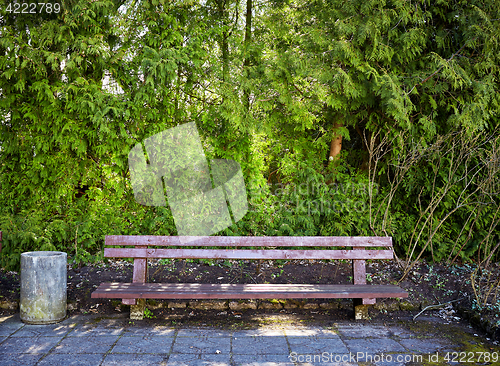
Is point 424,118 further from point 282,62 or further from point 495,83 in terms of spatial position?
point 282,62

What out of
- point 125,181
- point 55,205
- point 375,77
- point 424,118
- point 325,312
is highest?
point 375,77

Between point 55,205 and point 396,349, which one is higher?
point 55,205

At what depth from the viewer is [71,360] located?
3.10m

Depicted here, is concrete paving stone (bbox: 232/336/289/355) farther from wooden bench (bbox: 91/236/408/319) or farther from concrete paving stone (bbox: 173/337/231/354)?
wooden bench (bbox: 91/236/408/319)

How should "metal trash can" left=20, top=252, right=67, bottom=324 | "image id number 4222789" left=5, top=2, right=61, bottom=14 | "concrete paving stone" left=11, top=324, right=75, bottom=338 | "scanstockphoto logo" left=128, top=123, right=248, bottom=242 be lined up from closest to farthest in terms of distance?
"concrete paving stone" left=11, top=324, right=75, bottom=338
"metal trash can" left=20, top=252, right=67, bottom=324
"image id number 4222789" left=5, top=2, right=61, bottom=14
"scanstockphoto logo" left=128, top=123, right=248, bottom=242

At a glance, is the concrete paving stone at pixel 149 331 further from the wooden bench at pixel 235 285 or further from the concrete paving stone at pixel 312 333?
the concrete paving stone at pixel 312 333

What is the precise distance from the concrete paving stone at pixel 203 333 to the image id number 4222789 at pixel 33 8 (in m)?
4.68

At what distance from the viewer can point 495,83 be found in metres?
5.68

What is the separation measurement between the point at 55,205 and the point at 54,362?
3.09m

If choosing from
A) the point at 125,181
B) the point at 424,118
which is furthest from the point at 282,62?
the point at 125,181

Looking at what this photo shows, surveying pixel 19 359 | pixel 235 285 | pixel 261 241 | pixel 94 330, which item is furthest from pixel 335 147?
pixel 19 359

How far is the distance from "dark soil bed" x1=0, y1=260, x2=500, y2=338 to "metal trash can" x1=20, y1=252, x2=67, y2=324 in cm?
38

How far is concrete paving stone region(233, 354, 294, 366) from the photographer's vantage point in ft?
10.2

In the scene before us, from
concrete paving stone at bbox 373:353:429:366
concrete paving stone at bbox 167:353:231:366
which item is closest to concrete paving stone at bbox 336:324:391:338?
concrete paving stone at bbox 373:353:429:366
